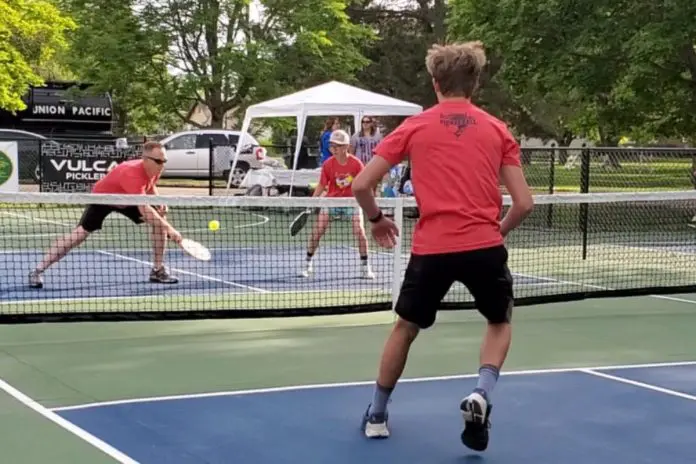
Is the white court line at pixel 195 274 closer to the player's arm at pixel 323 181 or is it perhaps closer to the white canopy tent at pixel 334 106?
the player's arm at pixel 323 181

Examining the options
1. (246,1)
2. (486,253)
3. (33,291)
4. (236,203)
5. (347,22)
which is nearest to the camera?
(486,253)

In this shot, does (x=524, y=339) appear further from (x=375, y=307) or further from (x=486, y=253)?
(x=486, y=253)

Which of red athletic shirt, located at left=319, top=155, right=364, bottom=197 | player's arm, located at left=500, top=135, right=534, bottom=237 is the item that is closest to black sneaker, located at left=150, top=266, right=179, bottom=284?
red athletic shirt, located at left=319, top=155, right=364, bottom=197

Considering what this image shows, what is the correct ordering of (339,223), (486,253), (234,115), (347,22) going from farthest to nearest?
(234,115), (347,22), (339,223), (486,253)

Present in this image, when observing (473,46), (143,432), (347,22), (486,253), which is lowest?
(143,432)

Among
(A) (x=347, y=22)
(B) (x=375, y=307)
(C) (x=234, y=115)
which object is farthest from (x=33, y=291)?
(C) (x=234, y=115)

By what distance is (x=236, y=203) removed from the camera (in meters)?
8.59

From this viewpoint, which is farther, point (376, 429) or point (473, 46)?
point (376, 429)

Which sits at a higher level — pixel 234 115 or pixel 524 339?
pixel 234 115

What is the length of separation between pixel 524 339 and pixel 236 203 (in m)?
2.59

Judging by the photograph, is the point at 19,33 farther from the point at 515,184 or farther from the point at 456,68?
the point at 515,184

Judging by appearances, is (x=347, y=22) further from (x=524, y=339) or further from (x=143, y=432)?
(x=143, y=432)

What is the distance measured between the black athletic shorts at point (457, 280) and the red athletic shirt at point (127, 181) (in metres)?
5.47

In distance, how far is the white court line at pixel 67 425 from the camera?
4757mm
